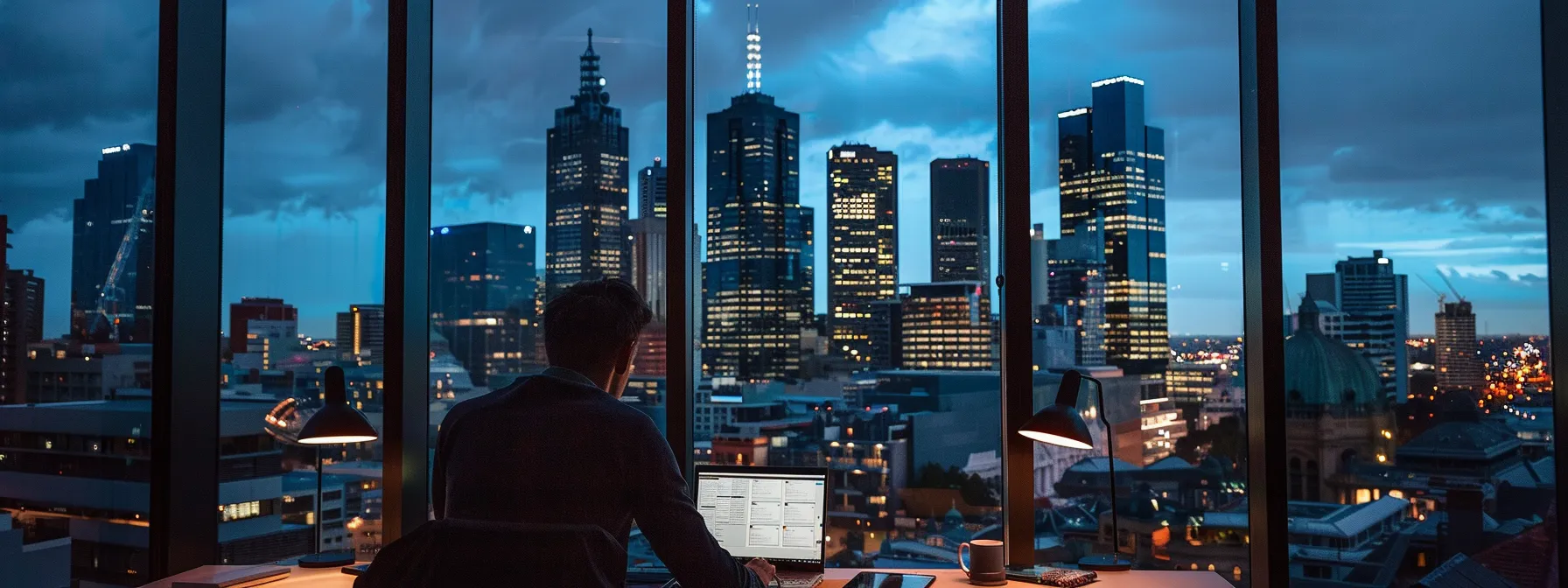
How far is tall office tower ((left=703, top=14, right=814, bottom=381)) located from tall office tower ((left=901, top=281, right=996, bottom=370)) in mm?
382

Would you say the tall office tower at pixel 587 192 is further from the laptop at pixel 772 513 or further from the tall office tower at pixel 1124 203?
the tall office tower at pixel 1124 203

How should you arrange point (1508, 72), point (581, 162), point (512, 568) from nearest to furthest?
point (512, 568) < point (1508, 72) < point (581, 162)

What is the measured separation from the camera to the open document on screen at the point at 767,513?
2740 mm

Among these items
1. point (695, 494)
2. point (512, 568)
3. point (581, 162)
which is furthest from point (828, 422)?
point (512, 568)

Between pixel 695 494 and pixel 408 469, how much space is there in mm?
1135

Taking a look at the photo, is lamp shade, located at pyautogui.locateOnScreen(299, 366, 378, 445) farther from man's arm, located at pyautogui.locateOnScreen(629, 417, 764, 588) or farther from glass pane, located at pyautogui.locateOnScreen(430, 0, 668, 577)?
man's arm, located at pyautogui.locateOnScreen(629, 417, 764, 588)

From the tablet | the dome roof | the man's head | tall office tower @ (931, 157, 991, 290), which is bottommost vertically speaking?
the tablet

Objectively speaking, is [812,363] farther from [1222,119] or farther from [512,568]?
[512,568]

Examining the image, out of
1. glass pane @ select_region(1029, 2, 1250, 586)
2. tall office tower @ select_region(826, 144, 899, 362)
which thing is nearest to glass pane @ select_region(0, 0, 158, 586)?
tall office tower @ select_region(826, 144, 899, 362)

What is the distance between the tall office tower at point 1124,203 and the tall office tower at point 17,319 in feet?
12.1

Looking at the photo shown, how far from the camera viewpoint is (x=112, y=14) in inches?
147

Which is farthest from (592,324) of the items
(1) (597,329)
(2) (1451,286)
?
(2) (1451,286)

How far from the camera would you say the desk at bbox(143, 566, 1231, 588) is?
2.65m

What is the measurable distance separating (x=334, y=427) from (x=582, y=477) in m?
1.57
